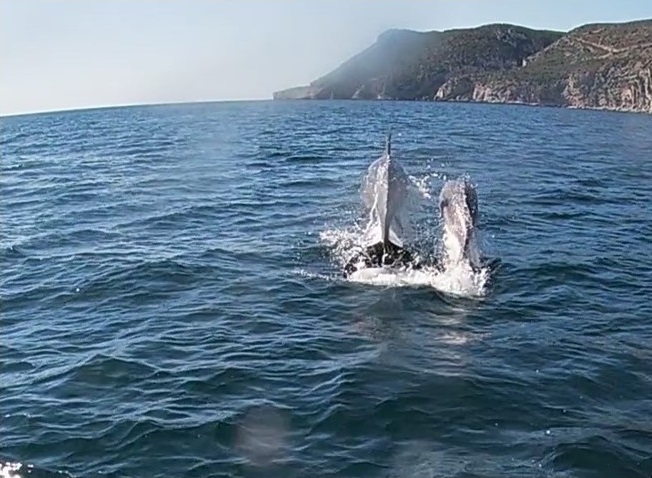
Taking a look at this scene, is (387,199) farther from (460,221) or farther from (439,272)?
(439,272)

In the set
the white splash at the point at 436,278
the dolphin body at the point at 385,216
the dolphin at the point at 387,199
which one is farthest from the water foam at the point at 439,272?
the dolphin at the point at 387,199

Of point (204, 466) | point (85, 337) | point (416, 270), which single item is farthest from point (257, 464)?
point (416, 270)

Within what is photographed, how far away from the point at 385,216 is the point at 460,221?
5.76 ft

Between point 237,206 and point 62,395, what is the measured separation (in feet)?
46.8

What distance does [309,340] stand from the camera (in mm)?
13844

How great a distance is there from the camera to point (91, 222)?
23.7 metres

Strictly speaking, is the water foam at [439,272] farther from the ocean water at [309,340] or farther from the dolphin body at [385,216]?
the dolphin body at [385,216]

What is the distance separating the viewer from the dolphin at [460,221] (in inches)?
728

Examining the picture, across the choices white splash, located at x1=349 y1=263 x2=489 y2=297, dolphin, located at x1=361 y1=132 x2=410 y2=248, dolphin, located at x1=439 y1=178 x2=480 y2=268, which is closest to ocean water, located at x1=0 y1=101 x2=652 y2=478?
white splash, located at x1=349 y1=263 x2=489 y2=297

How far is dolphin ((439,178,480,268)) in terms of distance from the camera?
60.7 feet

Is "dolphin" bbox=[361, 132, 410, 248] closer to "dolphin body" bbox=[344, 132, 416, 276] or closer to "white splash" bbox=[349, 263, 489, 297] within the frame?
"dolphin body" bbox=[344, 132, 416, 276]

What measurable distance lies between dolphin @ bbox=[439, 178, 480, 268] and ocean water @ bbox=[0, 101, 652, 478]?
724 millimetres

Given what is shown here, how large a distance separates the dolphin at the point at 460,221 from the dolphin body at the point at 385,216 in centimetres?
104

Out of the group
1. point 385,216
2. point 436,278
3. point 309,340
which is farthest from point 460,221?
point 309,340
